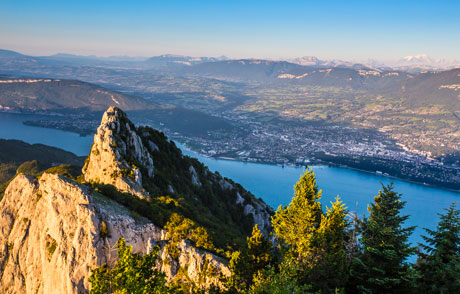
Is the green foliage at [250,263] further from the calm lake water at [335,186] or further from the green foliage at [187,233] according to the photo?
the calm lake water at [335,186]

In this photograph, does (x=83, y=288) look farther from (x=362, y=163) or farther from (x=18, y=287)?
(x=362, y=163)

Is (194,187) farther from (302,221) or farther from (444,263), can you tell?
(444,263)

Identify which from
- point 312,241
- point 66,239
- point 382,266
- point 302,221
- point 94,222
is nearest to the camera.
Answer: point 312,241

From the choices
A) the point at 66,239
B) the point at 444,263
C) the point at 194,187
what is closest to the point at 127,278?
the point at 66,239

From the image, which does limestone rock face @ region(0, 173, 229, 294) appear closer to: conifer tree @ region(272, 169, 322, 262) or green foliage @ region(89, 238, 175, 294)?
conifer tree @ region(272, 169, 322, 262)

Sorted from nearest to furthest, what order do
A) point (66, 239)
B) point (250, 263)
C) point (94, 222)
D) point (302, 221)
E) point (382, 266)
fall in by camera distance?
point (250, 263) < point (382, 266) < point (302, 221) < point (94, 222) < point (66, 239)

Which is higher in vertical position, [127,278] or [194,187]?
[127,278]
